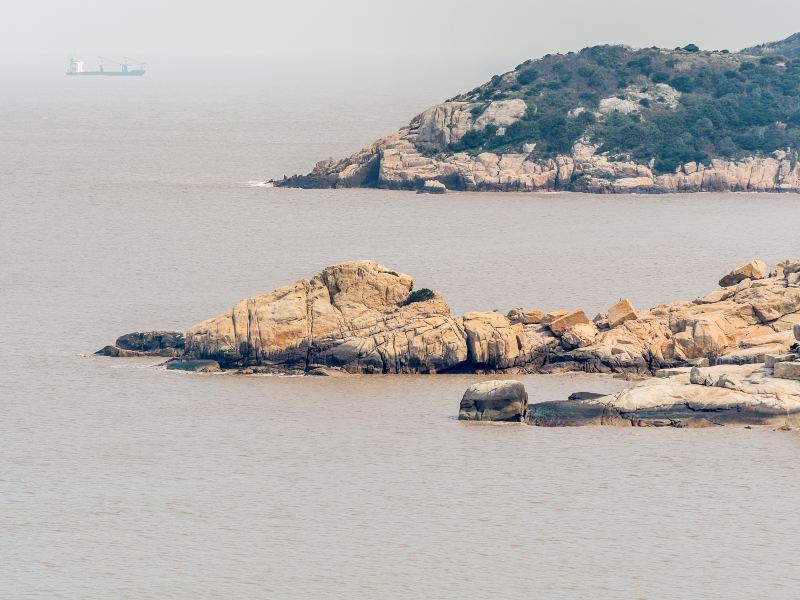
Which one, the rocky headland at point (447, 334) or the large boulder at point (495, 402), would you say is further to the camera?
the rocky headland at point (447, 334)

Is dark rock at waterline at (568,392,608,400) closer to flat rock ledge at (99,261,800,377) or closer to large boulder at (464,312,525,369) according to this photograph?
flat rock ledge at (99,261,800,377)

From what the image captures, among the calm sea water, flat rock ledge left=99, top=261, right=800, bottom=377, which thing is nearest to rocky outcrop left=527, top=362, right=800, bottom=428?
the calm sea water

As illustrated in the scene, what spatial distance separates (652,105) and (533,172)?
61.3 ft

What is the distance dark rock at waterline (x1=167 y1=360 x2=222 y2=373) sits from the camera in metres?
71.9

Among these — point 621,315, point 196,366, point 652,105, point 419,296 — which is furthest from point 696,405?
point 652,105

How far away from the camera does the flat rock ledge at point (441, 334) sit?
70750 millimetres

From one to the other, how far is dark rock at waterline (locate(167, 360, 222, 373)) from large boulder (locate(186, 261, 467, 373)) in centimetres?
34

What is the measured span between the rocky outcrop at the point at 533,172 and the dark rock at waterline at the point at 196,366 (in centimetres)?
7075

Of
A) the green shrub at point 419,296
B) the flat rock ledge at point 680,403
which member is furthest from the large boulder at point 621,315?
the flat rock ledge at point 680,403

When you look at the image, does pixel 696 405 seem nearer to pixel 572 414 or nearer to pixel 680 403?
pixel 680 403

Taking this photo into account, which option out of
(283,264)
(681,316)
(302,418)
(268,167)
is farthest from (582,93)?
(302,418)

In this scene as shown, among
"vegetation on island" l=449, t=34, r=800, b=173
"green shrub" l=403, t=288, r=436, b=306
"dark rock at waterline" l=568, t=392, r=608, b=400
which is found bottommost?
"dark rock at waterline" l=568, t=392, r=608, b=400

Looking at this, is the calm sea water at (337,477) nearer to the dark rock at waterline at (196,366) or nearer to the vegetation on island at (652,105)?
the dark rock at waterline at (196,366)

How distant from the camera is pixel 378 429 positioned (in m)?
63.5
